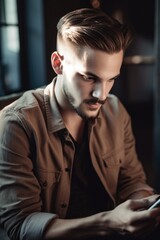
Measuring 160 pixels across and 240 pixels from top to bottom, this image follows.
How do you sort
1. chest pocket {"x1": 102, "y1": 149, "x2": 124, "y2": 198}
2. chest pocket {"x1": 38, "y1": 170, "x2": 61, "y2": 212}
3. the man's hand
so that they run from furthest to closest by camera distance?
chest pocket {"x1": 102, "y1": 149, "x2": 124, "y2": 198} → chest pocket {"x1": 38, "y1": 170, "x2": 61, "y2": 212} → the man's hand

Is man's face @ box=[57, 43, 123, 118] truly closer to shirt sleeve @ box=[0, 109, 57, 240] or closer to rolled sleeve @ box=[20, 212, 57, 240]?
shirt sleeve @ box=[0, 109, 57, 240]

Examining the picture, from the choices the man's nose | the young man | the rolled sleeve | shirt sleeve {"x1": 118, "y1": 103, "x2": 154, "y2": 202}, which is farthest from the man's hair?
the rolled sleeve

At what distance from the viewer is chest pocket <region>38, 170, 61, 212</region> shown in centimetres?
128

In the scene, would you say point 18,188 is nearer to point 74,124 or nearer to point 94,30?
point 74,124

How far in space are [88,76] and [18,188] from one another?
1.38 ft

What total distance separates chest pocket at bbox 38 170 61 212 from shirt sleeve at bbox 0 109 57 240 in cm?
5

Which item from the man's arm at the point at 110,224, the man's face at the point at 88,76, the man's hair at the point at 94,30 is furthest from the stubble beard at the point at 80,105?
the man's arm at the point at 110,224

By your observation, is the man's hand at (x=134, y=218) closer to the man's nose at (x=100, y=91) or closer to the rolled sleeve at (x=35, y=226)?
the rolled sleeve at (x=35, y=226)

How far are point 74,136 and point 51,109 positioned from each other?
0.14 metres

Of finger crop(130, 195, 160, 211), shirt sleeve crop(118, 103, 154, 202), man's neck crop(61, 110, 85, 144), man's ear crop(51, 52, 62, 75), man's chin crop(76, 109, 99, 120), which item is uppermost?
man's ear crop(51, 52, 62, 75)

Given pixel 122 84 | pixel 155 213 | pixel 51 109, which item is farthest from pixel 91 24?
pixel 122 84

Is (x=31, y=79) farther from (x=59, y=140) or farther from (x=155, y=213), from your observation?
(x=155, y=213)

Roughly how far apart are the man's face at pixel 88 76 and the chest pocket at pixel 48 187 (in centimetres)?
24

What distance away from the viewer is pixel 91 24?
3.79 feet
